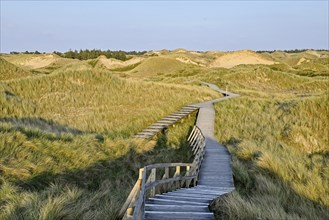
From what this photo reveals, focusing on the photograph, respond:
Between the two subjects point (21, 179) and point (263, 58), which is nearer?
point (21, 179)

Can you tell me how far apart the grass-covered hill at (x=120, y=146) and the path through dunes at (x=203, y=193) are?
42cm

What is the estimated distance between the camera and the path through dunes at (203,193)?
24.6 feet

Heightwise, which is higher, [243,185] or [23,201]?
[23,201]

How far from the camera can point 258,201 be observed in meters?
8.80

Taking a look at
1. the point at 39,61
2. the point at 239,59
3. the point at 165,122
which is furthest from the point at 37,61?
the point at 165,122

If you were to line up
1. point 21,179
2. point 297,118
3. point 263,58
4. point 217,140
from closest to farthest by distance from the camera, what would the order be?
point 21,179, point 217,140, point 297,118, point 263,58

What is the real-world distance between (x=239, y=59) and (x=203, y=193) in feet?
302

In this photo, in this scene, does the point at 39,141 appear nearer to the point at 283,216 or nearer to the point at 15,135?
the point at 15,135

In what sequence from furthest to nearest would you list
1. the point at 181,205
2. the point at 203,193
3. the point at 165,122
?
the point at 165,122, the point at 203,193, the point at 181,205

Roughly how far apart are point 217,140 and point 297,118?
22.9ft

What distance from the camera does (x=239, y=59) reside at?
98750mm

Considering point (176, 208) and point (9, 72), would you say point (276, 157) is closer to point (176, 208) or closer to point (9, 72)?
point (176, 208)

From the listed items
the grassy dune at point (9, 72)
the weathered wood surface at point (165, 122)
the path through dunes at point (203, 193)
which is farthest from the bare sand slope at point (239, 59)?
the path through dunes at point (203, 193)

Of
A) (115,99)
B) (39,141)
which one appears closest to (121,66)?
(115,99)
